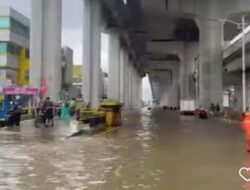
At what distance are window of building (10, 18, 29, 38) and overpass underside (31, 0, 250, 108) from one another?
518 inches

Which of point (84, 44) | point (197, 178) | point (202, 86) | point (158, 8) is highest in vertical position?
point (158, 8)

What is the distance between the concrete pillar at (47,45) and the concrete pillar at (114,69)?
204ft

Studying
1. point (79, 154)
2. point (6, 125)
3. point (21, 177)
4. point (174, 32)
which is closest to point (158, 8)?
point (174, 32)

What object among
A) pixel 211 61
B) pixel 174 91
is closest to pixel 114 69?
pixel 211 61

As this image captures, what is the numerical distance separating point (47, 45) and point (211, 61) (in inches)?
1293

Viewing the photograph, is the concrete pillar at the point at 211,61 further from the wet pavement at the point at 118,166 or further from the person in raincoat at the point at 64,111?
the wet pavement at the point at 118,166

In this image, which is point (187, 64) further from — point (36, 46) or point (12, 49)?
point (36, 46)

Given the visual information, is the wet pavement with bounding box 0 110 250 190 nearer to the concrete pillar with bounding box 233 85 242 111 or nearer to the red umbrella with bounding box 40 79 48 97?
the red umbrella with bounding box 40 79 48 97

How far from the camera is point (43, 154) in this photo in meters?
17.5

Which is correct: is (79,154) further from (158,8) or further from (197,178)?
(158,8)

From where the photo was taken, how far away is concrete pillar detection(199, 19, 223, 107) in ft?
247

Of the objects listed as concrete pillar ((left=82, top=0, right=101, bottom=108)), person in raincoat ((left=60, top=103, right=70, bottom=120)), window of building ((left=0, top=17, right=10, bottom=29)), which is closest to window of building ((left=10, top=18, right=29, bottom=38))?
window of building ((left=0, top=17, right=10, bottom=29))

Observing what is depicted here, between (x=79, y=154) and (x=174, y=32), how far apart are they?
317 feet

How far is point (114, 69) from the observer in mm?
116000
